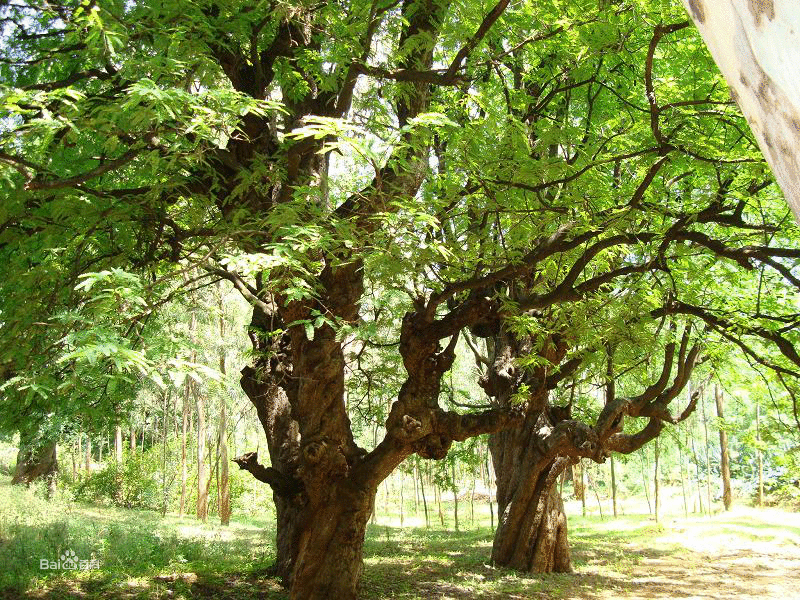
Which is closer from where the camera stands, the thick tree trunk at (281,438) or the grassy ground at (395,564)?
the thick tree trunk at (281,438)

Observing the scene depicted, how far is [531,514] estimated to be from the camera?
36.7 ft

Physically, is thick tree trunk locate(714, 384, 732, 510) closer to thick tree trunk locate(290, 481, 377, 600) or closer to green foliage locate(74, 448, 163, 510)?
thick tree trunk locate(290, 481, 377, 600)

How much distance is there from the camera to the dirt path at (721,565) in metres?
10.0

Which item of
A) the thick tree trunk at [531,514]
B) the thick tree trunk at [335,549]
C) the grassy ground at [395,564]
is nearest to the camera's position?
A: the thick tree trunk at [335,549]

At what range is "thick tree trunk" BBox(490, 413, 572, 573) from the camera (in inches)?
435

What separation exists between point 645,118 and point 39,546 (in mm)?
10452

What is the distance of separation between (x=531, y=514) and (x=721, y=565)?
15.6 ft

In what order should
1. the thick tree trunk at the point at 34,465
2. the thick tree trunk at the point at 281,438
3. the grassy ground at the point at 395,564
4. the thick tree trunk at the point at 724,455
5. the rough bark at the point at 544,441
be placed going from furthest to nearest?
the thick tree trunk at the point at 724,455, the thick tree trunk at the point at 34,465, the rough bark at the point at 544,441, the grassy ground at the point at 395,564, the thick tree trunk at the point at 281,438

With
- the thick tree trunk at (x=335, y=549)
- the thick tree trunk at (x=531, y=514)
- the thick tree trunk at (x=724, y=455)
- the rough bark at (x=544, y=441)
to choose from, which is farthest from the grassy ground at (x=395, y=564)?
the thick tree trunk at (x=724, y=455)

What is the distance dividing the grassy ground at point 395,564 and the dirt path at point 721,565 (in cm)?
3

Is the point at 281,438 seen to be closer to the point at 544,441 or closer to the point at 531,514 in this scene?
the point at 544,441

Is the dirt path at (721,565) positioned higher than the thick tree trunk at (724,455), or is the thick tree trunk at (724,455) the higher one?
the thick tree trunk at (724,455)

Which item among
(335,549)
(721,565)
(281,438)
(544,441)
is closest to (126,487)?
(281,438)

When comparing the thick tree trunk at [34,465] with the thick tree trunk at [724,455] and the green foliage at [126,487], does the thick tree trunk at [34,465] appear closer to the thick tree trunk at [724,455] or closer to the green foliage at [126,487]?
the green foliage at [126,487]
